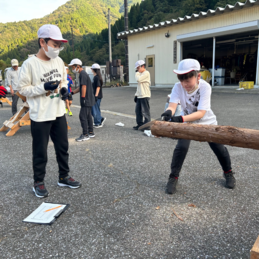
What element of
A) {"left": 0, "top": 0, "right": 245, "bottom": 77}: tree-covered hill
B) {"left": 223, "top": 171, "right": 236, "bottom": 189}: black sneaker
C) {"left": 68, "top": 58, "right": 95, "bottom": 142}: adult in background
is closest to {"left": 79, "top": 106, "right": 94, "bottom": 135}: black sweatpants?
{"left": 68, "top": 58, "right": 95, "bottom": 142}: adult in background

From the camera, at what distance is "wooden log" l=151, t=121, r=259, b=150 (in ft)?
5.85

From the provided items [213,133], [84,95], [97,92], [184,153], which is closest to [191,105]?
[184,153]

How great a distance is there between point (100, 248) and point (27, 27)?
501ft

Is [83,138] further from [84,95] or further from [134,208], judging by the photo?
[134,208]

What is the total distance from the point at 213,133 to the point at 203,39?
60.7ft

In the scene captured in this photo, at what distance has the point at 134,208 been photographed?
2.76 meters

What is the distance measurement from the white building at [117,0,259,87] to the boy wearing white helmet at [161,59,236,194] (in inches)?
461

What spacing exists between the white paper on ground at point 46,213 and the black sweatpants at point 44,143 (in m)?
0.44

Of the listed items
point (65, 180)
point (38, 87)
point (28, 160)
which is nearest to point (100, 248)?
point (65, 180)

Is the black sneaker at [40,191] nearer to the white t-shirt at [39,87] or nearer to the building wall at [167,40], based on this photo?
the white t-shirt at [39,87]

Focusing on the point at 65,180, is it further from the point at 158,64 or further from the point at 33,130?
the point at 158,64

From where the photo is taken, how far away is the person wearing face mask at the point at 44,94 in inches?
113

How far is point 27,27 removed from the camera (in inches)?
5226

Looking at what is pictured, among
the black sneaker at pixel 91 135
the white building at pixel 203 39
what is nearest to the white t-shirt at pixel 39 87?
the black sneaker at pixel 91 135
